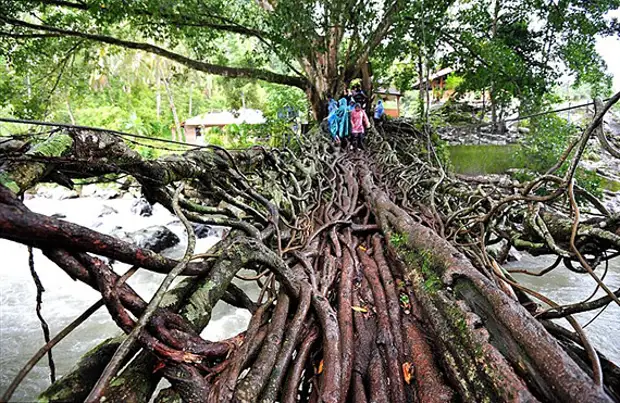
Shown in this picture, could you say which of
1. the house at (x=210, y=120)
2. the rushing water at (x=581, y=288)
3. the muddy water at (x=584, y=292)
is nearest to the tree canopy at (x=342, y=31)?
the rushing water at (x=581, y=288)

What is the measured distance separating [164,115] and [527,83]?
15.6 metres

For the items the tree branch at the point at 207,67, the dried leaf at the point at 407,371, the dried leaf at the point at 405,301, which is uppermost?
the tree branch at the point at 207,67

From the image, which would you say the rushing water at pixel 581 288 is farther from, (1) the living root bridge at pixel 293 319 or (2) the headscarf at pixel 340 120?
(2) the headscarf at pixel 340 120

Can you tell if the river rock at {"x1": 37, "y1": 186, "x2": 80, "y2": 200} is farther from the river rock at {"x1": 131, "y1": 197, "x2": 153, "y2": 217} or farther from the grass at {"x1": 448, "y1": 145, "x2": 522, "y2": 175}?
the grass at {"x1": 448, "y1": 145, "x2": 522, "y2": 175}

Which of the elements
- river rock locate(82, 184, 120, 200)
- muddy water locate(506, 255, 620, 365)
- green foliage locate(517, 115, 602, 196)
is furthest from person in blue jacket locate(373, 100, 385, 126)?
river rock locate(82, 184, 120, 200)

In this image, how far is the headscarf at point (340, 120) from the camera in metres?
5.74

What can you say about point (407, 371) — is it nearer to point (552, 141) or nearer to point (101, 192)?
point (552, 141)

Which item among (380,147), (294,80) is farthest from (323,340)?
(294,80)

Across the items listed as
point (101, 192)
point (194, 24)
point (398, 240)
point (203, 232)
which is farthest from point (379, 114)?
Result: point (101, 192)

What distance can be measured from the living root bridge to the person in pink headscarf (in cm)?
411

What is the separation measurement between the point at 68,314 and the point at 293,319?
3746 mm

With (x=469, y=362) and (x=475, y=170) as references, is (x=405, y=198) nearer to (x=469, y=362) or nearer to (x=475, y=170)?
(x=469, y=362)

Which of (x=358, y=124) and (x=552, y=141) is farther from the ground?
(x=358, y=124)

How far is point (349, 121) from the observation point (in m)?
5.91
